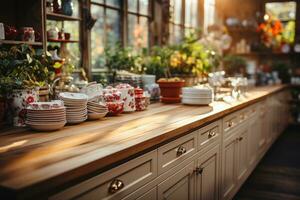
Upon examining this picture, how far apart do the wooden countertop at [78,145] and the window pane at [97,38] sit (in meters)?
1.30

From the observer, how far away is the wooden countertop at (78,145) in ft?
3.37

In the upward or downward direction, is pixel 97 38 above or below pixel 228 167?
above

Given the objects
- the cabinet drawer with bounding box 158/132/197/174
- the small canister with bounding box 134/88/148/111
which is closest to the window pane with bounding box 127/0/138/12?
the small canister with bounding box 134/88/148/111

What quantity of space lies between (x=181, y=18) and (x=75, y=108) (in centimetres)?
353

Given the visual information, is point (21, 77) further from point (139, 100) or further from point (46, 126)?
point (139, 100)

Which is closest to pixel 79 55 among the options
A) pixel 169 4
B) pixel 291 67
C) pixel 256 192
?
pixel 169 4

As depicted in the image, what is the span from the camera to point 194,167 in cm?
205

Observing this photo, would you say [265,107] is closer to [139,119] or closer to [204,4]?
[204,4]

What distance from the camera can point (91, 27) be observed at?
10.3 feet

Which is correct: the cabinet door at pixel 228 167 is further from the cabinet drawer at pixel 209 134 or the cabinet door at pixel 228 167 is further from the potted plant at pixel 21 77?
the potted plant at pixel 21 77

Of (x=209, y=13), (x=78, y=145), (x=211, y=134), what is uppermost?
(x=209, y=13)

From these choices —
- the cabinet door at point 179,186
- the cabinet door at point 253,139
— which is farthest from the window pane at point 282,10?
the cabinet door at point 179,186

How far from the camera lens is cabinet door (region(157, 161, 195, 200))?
169cm

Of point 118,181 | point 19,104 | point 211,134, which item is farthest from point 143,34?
point 118,181
